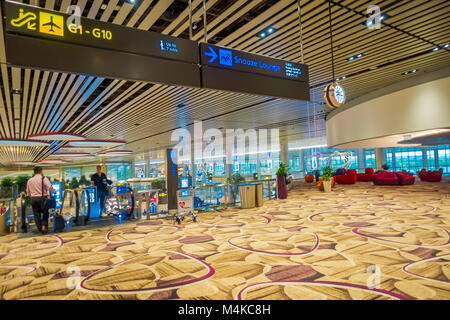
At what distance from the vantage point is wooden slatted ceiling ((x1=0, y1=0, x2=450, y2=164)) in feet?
14.3

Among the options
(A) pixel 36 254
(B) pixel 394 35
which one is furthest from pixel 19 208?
(B) pixel 394 35

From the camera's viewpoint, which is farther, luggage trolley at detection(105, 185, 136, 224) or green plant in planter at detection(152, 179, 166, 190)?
green plant in planter at detection(152, 179, 166, 190)

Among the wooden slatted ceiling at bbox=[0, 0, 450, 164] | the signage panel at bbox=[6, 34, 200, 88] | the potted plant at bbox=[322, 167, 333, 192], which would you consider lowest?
the potted plant at bbox=[322, 167, 333, 192]

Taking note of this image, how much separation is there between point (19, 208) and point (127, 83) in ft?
14.0

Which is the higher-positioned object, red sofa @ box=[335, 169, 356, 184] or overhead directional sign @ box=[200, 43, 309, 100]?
overhead directional sign @ box=[200, 43, 309, 100]

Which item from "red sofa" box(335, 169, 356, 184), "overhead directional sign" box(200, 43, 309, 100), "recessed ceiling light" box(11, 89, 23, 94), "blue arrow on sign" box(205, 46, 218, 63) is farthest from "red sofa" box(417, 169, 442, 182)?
"recessed ceiling light" box(11, 89, 23, 94)

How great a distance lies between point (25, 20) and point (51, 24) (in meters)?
0.20

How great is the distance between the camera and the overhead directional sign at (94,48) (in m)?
2.52

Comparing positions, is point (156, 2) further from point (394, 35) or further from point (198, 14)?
point (394, 35)

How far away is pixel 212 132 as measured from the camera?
16234mm

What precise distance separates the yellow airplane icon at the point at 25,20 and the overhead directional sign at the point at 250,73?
1.71 meters

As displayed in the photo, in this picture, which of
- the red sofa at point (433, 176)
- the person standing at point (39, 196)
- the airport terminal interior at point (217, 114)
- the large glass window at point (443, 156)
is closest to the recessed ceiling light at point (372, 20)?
the airport terminal interior at point (217, 114)

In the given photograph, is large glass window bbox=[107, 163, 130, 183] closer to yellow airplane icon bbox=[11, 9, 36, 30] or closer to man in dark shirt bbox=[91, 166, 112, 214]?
man in dark shirt bbox=[91, 166, 112, 214]

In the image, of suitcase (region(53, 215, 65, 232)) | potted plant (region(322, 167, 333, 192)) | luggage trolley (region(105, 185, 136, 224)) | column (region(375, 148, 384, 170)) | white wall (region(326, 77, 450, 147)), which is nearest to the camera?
suitcase (region(53, 215, 65, 232))
